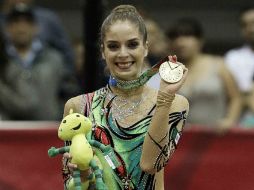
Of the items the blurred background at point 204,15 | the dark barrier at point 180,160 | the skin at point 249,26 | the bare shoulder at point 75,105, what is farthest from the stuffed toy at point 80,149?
the blurred background at point 204,15

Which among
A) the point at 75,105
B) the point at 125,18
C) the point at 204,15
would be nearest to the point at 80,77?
the point at 204,15

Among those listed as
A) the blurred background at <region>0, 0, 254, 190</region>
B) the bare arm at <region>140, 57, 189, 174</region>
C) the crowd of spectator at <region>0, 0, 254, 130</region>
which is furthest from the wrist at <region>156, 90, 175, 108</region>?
the crowd of spectator at <region>0, 0, 254, 130</region>

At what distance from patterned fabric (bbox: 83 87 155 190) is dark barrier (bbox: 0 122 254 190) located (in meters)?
2.38

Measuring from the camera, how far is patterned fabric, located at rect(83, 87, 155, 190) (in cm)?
387

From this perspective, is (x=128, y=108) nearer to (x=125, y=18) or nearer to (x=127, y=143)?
(x=127, y=143)

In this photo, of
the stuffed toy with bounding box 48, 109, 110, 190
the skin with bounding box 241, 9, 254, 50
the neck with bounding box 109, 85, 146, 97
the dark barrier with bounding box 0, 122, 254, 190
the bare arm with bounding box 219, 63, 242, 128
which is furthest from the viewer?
the skin with bounding box 241, 9, 254, 50

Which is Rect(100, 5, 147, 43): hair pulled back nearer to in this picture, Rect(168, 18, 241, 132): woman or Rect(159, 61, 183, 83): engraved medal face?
Rect(159, 61, 183, 83): engraved medal face

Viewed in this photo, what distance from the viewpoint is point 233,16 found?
9.66 metres

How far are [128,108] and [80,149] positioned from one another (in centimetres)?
49

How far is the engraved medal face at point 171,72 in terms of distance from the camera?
Answer: 360cm

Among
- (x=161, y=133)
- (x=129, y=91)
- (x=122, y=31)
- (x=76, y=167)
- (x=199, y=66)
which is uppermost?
(x=122, y=31)

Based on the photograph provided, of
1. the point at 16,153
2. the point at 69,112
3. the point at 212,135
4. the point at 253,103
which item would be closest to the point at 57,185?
the point at 16,153

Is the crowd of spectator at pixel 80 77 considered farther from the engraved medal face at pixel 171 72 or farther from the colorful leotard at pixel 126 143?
the engraved medal face at pixel 171 72

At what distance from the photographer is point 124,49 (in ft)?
12.7
